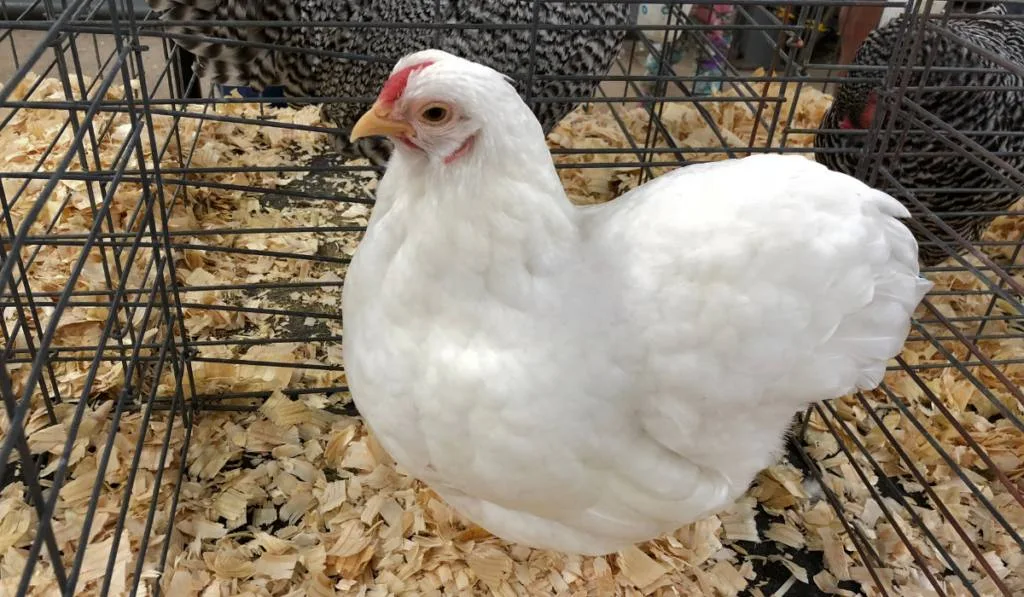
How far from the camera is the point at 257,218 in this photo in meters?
2.53

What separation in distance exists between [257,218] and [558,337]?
69.2 inches

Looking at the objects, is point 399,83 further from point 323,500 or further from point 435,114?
point 323,500

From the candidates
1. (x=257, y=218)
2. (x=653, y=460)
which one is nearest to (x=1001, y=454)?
(x=653, y=460)

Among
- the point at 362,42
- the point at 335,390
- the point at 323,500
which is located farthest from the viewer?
the point at 362,42

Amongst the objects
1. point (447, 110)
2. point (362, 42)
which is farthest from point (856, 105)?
point (447, 110)

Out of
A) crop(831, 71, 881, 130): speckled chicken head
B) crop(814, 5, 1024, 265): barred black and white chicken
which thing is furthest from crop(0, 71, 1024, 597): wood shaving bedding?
crop(831, 71, 881, 130): speckled chicken head

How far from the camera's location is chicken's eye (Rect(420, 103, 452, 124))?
995 millimetres

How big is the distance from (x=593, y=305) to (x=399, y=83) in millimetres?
417

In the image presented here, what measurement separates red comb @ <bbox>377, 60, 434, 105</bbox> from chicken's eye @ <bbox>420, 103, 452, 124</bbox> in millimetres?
42

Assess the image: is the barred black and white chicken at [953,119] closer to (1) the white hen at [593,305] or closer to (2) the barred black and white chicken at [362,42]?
(2) the barred black and white chicken at [362,42]

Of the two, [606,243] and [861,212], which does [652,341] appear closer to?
[606,243]

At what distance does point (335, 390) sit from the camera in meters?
1.90

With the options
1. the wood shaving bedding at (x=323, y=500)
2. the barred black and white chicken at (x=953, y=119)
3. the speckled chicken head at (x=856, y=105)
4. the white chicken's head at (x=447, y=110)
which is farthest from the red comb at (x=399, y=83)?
the speckled chicken head at (x=856, y=105)

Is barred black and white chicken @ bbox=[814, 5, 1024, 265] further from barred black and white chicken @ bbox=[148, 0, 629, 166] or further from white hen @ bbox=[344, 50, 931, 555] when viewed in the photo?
white hen @ bbox=[344, 50, 931, 555]
